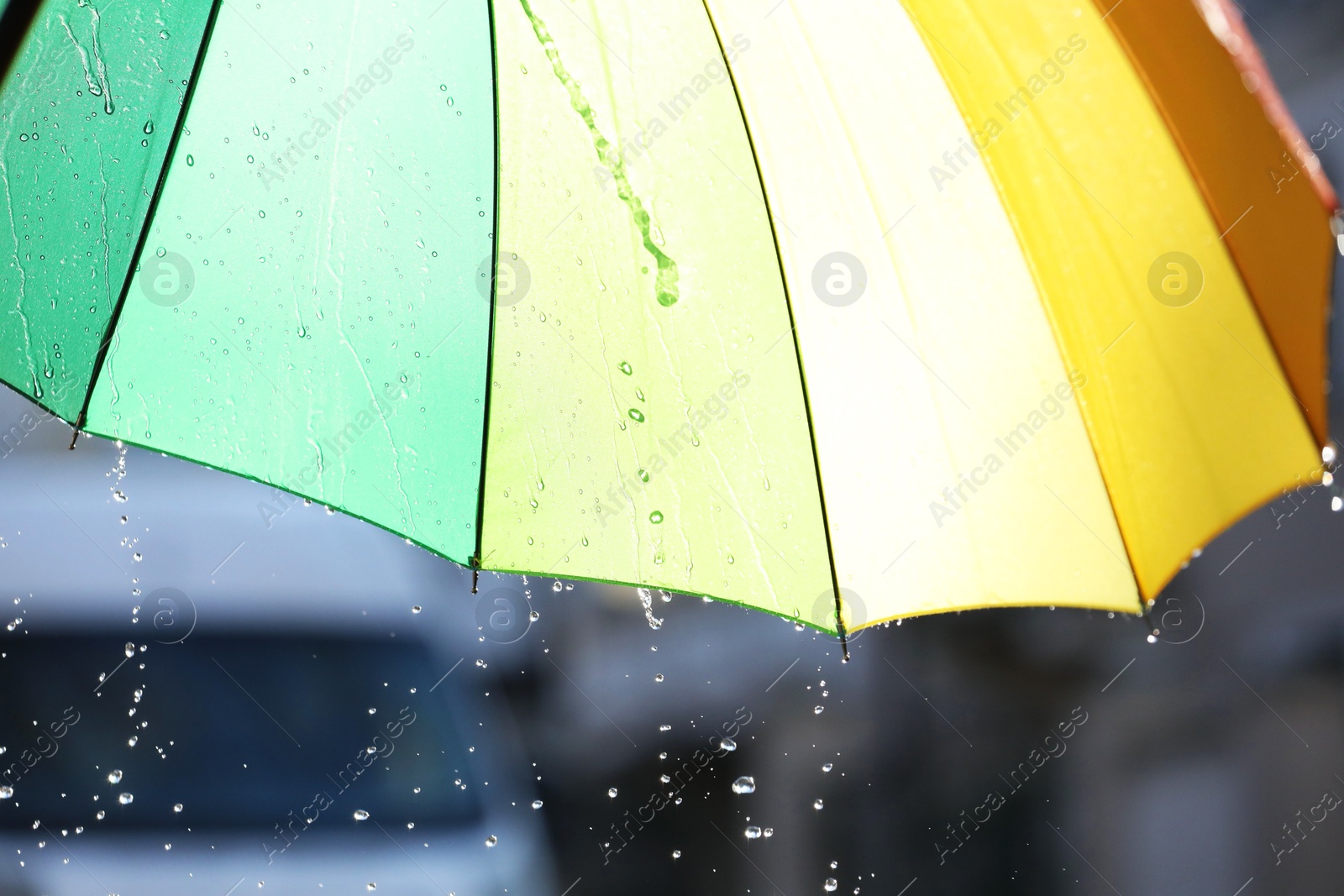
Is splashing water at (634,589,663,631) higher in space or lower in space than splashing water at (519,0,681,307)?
lower

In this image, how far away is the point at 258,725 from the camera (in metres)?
3.46

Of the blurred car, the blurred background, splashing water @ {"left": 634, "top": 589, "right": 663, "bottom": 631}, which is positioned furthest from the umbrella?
splashing water @ {"left": 634, "top": 589, "right": 663, "bottom": 631}

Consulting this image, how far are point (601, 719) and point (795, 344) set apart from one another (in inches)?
161

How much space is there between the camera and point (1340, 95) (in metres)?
4.40

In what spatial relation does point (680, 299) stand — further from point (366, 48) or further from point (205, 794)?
point (205, 794)

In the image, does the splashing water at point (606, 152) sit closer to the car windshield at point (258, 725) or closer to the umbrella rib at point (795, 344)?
the umbrella rib at point (795, 344)

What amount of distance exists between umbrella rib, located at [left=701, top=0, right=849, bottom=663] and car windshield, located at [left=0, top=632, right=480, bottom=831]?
91.8 inches

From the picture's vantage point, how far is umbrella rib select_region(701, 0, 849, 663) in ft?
4.39

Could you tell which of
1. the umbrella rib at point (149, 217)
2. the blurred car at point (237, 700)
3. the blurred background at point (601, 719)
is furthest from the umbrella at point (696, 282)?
the blurred car at point (237, 700)

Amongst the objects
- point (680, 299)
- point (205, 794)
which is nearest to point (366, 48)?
point (680, 299)

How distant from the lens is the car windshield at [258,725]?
347cm

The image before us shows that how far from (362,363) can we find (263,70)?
41cm

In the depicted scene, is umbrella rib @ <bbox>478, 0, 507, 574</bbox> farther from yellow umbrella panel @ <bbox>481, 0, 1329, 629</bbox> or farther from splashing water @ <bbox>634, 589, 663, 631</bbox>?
splashing water @ <bbox>634, 589, 663, 631</bbox>

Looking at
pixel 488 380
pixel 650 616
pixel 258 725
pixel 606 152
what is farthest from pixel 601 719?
pixel 606 152
